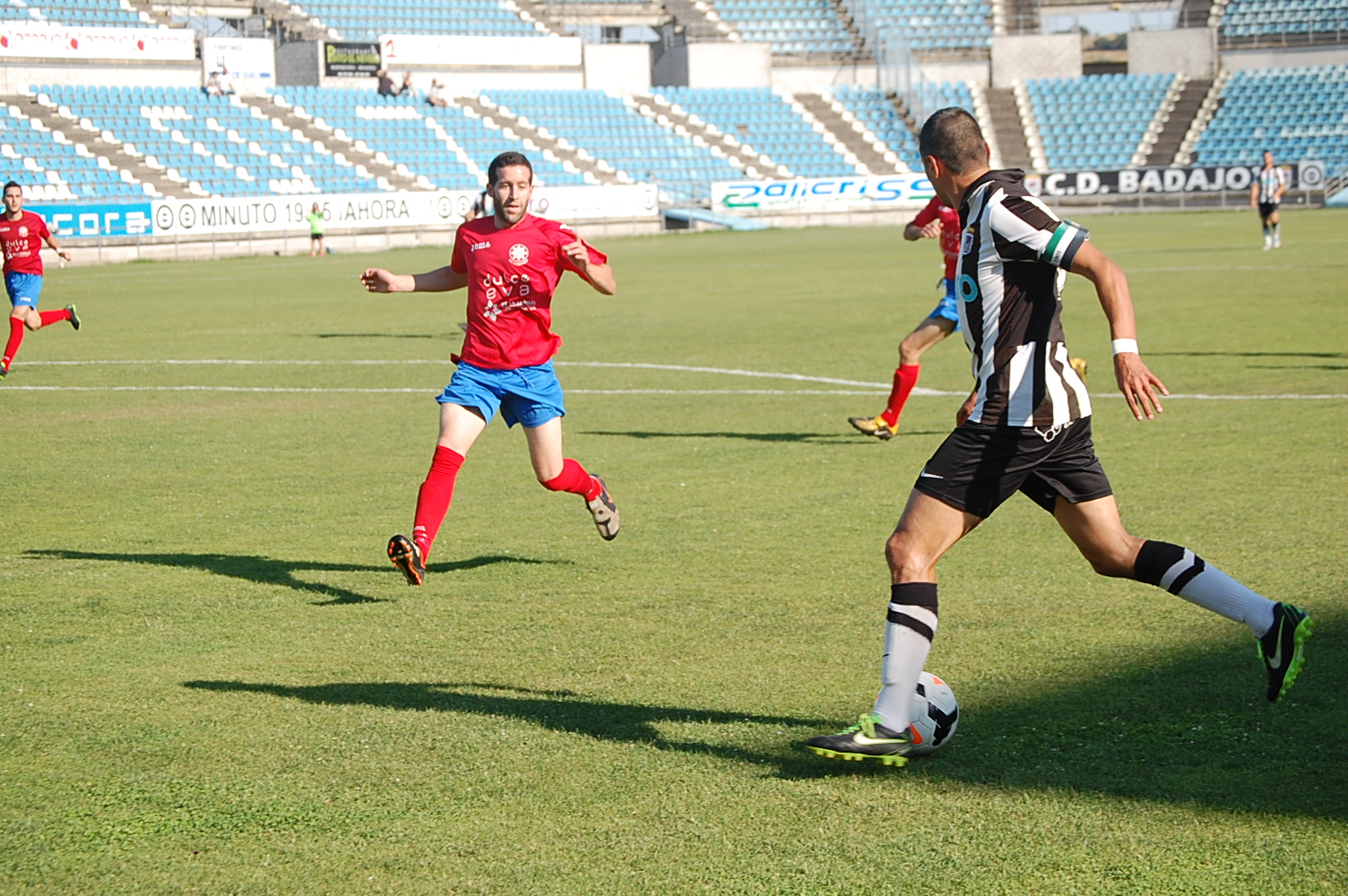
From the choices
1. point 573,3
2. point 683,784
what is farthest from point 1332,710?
point 573,3

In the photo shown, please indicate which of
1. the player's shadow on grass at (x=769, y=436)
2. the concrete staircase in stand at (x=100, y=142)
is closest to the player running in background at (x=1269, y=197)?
the player's shadow on grass at (x=769, y=436)

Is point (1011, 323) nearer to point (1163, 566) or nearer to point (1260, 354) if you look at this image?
point (1163, 566)

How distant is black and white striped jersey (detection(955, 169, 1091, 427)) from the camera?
457 centimetres

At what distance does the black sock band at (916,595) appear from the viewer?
177 inches

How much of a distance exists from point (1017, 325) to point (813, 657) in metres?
1.73

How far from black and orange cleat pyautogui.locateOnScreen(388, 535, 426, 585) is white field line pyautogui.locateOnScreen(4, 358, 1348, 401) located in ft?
25.1

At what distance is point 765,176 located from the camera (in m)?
57.4

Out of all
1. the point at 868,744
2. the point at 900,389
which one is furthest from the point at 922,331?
the point at 868,744

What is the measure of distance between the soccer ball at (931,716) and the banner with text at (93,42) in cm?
4896

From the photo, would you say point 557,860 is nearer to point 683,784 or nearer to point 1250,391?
point 683,784

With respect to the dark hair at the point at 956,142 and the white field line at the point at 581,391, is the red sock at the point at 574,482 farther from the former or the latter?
the white field line at the point at 581,391

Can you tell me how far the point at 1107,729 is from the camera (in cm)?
483

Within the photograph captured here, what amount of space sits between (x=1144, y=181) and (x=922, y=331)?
4912cm

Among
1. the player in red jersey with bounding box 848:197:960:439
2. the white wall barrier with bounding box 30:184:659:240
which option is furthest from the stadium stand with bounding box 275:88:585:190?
the player in red jersey with bounding box 848:197:960:439
